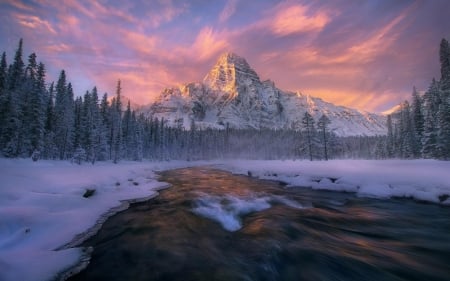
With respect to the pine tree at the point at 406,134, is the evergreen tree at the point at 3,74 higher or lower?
higher

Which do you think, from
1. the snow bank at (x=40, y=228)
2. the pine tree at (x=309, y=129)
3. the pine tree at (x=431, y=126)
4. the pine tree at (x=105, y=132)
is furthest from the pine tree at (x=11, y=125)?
the pine tree at (x=431, y=126)

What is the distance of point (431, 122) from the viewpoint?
43.2 meters

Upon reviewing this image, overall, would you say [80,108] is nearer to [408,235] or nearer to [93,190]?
[93,190]

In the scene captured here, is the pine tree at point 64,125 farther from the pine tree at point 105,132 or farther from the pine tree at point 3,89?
the pine tree at point 3,89

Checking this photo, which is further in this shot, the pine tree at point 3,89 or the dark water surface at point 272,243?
the pine tree at point 3,89

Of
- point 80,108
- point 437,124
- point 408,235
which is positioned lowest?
point 408,235

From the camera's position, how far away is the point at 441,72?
1576 inches

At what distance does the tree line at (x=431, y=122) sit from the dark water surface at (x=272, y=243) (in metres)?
35.9

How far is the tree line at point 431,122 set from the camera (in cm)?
3775

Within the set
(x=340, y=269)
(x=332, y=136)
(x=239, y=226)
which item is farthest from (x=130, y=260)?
(x=332, y=136)

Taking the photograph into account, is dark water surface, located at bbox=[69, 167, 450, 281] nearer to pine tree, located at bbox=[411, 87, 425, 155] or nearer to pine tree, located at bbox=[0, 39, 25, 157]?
pine tree, located at bbox=[0, 39, 25, 157]

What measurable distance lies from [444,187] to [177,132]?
113m

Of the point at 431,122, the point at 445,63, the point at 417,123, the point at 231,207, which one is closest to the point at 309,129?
the point at 417,123

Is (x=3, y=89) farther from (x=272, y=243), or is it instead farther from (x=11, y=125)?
(x=272, y=243)
